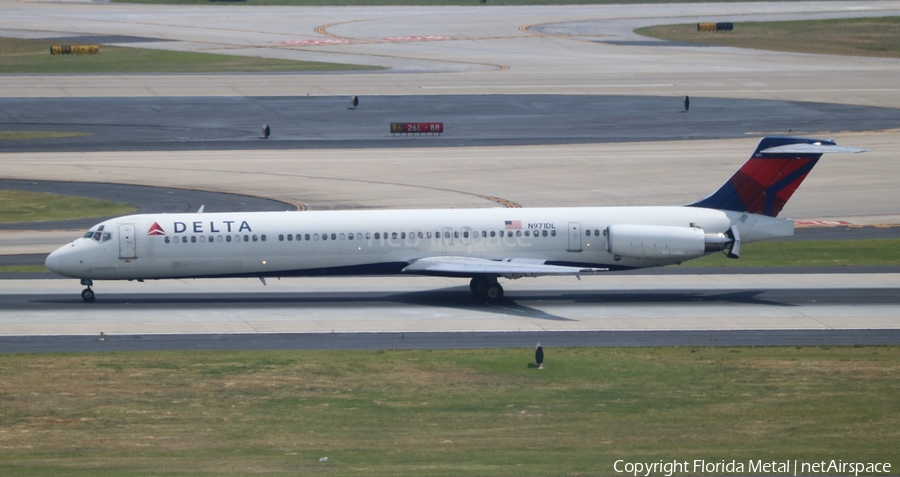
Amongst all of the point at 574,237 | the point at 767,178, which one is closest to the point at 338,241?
the point at 574,237

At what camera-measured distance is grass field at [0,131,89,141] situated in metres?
79.1

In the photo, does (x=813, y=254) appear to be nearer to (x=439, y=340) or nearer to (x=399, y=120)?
(x=439, y=340)

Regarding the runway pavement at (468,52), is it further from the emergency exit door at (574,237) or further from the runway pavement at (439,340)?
the runway pavement at (439,340)

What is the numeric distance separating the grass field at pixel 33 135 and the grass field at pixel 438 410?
50.4m

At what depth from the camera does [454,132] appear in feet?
265

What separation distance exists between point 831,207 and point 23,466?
45.9m

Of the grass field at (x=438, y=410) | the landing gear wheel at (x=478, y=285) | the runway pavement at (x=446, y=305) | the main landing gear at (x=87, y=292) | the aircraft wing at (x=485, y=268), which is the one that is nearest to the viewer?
the grass field at (x=438, y=410)

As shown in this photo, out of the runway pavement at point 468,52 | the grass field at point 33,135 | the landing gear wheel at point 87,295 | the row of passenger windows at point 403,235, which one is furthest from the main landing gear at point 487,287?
the runway pavement at point 468,52

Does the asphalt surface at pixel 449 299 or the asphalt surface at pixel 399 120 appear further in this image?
the asphalt surface at pixel 399 120

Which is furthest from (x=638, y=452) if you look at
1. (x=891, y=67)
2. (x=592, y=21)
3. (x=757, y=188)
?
(x=592, y=21)

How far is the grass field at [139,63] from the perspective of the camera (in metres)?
110

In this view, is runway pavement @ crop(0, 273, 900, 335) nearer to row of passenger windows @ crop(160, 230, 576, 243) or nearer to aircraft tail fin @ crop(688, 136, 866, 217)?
row of passenger windows @ crop(160, 230, 576, 243)

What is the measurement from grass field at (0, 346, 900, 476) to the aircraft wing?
5536 mm

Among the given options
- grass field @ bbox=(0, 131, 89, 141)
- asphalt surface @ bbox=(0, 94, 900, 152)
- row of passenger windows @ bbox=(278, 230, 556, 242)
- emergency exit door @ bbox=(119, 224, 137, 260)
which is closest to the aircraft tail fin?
row of passenger windows @ bbox=(278, 230, 556, 242)
